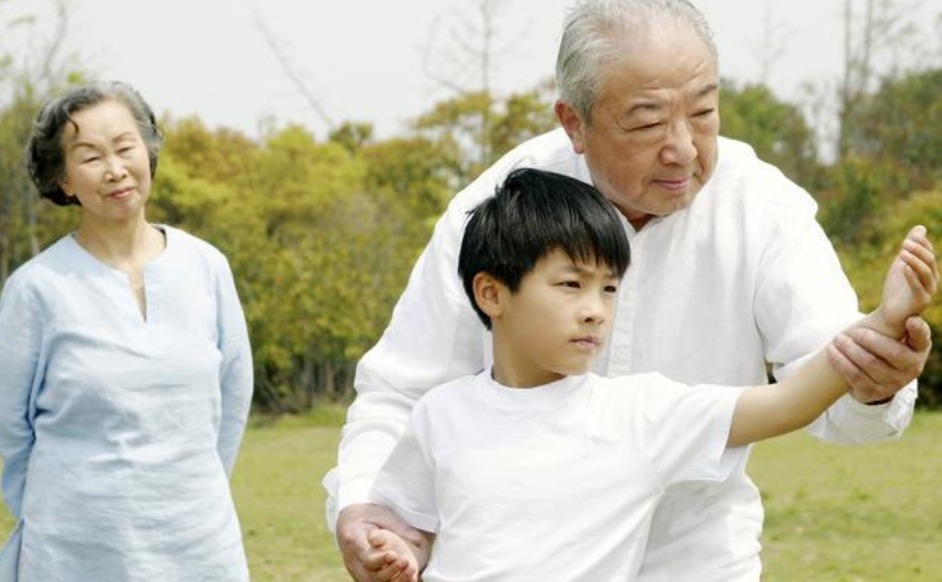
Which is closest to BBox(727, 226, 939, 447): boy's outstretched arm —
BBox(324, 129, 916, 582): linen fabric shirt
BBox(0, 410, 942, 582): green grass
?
BBox(324, 129, 916, 582): linen fabric shirt

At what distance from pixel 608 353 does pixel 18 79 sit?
950 inches

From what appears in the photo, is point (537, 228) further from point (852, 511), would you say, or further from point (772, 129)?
point (772, 129)

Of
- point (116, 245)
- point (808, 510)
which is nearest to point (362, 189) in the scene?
point (808, 510)

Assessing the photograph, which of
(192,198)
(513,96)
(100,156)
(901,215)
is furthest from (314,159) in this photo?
(100,156)

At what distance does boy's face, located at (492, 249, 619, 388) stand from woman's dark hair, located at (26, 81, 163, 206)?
8.47 ft

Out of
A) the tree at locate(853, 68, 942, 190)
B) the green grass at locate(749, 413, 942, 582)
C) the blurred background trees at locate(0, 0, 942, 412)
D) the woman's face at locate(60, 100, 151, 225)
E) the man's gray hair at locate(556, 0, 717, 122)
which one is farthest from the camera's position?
the tree at locate(853, 68, 942, 190)

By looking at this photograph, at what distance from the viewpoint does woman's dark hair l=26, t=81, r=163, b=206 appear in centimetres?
536

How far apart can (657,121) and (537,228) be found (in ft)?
1.05

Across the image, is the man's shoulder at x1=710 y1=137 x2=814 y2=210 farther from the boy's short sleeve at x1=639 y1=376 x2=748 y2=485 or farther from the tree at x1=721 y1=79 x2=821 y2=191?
the tree at x1=721 y1=79 x2=821 y2=191

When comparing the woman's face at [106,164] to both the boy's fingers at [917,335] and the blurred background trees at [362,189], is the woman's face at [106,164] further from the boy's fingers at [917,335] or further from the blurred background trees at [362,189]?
the blurred background trees at [362,189]

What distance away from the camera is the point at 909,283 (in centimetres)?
274

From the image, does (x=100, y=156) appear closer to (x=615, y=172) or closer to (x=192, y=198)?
(x=615, y=172)

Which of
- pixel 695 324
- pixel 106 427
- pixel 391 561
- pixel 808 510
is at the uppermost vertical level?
pixel 695 324

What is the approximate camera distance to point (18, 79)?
2627 cm
